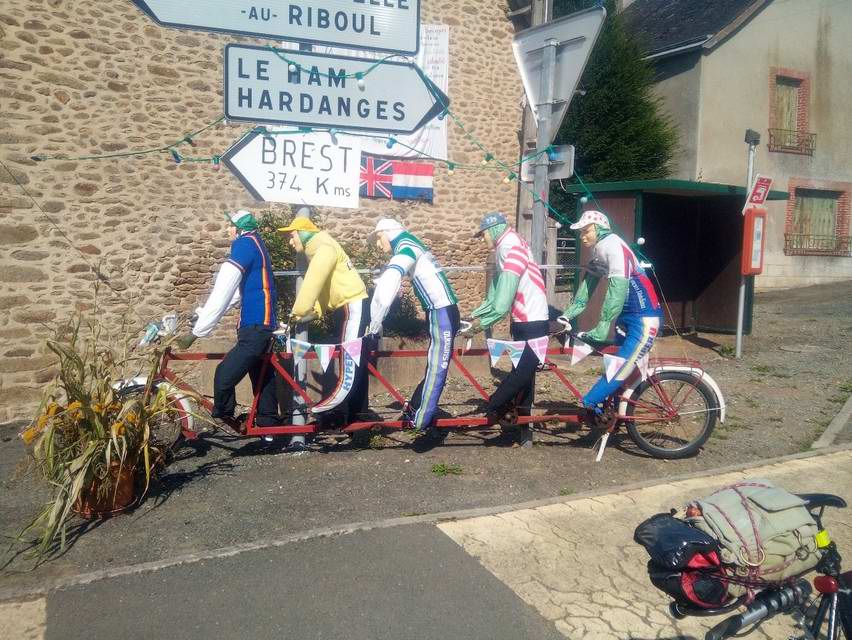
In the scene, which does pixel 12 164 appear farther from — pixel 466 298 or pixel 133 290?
pixel 466 298

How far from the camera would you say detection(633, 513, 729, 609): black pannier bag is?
2.61m

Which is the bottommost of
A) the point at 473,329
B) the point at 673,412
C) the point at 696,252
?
the point at 673,412

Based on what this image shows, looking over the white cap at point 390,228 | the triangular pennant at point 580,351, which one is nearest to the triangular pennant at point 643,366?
the triangular pennant at point 580,351

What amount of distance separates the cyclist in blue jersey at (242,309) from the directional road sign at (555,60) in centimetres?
242

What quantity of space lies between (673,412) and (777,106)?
700 inches

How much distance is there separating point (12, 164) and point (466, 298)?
21.0 feet

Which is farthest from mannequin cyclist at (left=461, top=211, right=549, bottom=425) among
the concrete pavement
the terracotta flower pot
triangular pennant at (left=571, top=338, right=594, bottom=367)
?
the terracotta flower pot

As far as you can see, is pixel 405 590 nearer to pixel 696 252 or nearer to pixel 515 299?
pixel 515 299

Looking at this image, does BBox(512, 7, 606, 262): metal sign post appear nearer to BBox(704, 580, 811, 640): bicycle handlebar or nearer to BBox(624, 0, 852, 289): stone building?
BBox(704, 580, 811, 640): bicycle handlebar

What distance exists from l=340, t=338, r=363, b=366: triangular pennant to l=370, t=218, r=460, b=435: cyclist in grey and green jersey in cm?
16

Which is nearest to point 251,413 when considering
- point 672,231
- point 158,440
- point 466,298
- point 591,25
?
point 158,440

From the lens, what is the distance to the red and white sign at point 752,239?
1007cm

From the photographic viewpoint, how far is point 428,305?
5.81 metres

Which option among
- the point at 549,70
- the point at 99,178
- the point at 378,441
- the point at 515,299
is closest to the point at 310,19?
the point at 549,70
